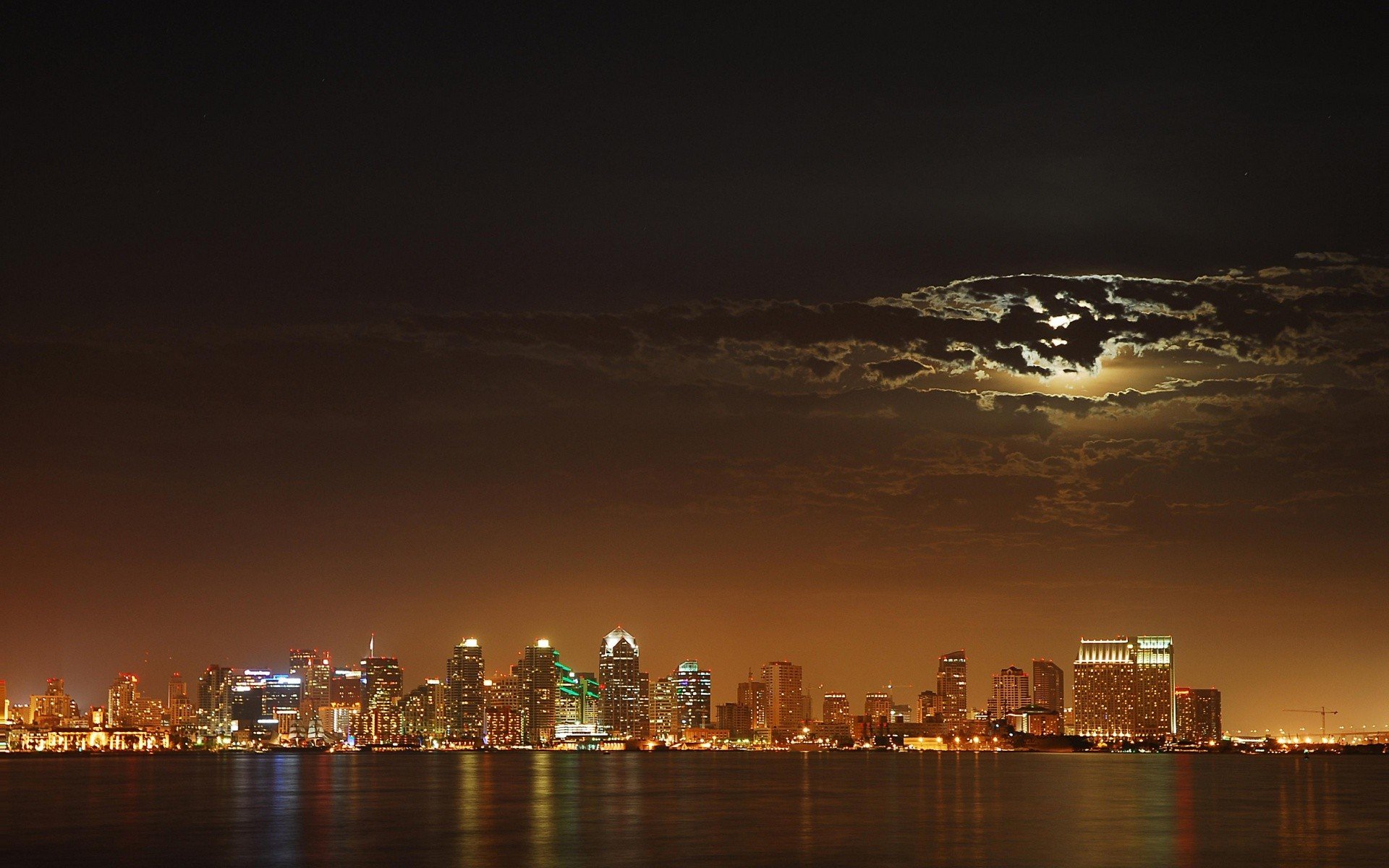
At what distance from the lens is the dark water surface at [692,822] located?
53.5m

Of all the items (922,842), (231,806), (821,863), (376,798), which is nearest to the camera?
(821,863)

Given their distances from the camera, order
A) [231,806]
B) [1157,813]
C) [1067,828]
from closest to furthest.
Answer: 1. [1067,828]
2. [1157,813]
3. [231,806]

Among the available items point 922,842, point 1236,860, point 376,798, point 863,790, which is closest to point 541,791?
point 376,798

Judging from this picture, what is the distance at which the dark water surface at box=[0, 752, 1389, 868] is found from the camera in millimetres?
53531

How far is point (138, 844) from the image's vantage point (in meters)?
58.6

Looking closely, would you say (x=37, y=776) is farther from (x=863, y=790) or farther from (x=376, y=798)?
(x=863, y=790)

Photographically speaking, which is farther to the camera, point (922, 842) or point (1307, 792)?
point (1307, 792)

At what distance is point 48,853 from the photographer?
54.4 meters

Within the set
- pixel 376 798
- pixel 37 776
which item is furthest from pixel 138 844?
pixel 37 776

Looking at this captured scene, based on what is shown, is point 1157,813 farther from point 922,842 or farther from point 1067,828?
point 922,842

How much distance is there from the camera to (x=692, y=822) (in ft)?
231

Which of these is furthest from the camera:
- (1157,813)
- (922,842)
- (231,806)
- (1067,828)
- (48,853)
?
(231,806)

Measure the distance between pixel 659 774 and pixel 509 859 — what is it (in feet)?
318

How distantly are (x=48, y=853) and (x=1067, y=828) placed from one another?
4400 centimetres
